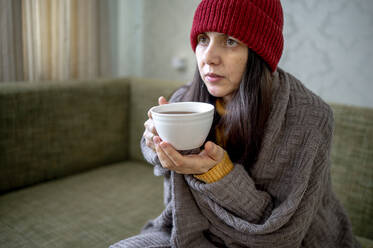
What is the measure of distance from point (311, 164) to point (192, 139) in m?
0.35

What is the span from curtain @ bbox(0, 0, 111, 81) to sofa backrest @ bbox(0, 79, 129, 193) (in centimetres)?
20

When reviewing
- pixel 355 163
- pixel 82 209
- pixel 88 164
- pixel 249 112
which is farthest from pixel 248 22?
pixel 88 164

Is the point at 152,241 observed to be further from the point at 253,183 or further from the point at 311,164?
the point at 311,164

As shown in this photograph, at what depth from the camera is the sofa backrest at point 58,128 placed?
1.38m

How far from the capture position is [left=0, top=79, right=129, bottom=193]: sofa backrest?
4.53 feet

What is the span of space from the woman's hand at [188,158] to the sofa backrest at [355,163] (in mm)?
654

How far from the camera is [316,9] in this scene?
1427 millimetres

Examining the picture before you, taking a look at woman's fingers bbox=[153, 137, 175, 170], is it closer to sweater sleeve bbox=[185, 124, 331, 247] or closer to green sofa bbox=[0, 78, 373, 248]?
sweater sleeve bbox=[185, 124, 331, 247]

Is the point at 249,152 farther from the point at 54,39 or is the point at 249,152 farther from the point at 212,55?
the point at 54,39

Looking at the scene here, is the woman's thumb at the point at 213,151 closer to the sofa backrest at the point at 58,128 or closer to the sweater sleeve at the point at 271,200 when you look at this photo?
the sweater sleeve at the point at 271,200

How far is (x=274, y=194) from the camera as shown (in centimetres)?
88

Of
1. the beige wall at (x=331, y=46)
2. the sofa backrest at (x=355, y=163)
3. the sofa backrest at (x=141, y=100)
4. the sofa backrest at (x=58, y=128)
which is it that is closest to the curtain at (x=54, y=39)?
the sofa backrest at (x=58, y=128)

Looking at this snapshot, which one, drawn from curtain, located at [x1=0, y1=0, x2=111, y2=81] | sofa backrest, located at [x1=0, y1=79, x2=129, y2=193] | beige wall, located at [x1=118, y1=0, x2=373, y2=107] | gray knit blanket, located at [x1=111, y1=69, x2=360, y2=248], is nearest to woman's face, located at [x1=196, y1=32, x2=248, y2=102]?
gray knit blanket, located at [x1=111, y1=69, x2=360, y2=248]

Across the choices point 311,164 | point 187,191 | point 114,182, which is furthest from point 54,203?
point 311,164
